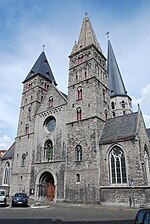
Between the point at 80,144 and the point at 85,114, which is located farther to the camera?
the point at 85,114

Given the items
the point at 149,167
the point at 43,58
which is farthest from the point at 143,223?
the point at 43,58

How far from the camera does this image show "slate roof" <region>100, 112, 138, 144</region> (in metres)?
19.6

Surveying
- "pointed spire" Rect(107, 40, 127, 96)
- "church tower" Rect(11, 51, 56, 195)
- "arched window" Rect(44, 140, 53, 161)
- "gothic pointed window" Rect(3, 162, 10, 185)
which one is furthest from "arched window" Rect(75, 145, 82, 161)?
"pointed spire" Rect(107, 40, 127, 96)

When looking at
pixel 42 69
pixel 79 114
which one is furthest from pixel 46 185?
pixel 42 69

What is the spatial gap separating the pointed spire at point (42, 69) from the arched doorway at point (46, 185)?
16903 mm

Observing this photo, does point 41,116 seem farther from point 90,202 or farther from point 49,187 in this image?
point 90,202

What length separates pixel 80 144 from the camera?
2188 cm

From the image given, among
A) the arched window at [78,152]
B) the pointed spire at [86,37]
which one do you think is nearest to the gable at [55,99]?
the arched window at [78,152]

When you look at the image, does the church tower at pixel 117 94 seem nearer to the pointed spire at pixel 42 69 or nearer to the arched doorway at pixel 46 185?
the pointed spire at pixel 42 69

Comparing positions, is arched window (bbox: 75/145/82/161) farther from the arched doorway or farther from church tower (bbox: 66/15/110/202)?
the arched doorway

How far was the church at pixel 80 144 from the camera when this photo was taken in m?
18.6

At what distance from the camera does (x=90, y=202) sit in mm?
18703

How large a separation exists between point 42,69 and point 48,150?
1579cm

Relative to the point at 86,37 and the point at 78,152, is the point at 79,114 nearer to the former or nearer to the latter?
the point at 78,152
